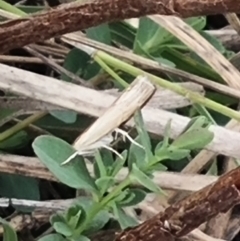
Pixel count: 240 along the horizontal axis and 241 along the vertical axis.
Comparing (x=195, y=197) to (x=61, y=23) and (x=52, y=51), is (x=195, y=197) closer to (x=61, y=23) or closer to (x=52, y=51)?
(x=61, y=23)

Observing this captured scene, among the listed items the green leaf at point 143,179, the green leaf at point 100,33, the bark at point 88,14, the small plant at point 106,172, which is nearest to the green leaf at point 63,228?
the small plant at point 106,172

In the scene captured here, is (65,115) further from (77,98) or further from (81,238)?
(81,238)

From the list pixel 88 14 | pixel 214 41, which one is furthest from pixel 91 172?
pixel 214 41

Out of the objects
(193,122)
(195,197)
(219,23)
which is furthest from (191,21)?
(195,197)

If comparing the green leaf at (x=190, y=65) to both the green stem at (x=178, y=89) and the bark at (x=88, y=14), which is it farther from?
the bark at (x=88, y=14)

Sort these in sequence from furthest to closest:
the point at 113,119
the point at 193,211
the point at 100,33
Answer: the point at 100,33 → the point at 113,119 → the point at 193,211

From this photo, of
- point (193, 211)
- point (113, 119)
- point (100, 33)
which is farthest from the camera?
point (100, 33)
